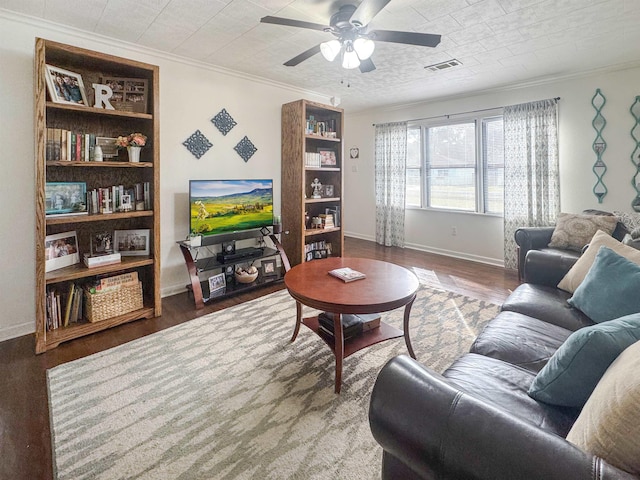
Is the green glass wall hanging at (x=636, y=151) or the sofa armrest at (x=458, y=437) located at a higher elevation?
the green glass wall hanging at (x=636, y=151)

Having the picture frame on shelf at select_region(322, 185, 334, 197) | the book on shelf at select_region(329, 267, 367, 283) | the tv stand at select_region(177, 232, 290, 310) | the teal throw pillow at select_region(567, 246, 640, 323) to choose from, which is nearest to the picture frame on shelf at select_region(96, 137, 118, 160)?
the tv stand at select_region(177, 232, 290, 310)

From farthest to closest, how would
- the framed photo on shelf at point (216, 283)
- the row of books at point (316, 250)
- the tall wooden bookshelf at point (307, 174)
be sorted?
the row of books at point (316, 250), the tall wooden bookshelf at point (307, 174), the framed photo on shelf at point (216, 283)

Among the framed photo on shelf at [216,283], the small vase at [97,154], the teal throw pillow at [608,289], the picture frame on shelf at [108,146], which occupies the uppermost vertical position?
the picture frame on shelf at [108,146]

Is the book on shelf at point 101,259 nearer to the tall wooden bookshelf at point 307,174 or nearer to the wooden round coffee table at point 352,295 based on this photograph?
the wooden round coffee table at point 352,295

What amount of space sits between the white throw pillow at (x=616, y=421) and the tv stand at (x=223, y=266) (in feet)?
9.61

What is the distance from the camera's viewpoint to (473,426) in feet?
2.65

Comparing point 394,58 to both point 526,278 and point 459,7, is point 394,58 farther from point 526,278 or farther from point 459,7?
point 526,278

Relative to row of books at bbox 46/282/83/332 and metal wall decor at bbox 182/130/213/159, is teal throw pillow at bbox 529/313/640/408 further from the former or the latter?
A: metal wall decor at bbox 182/130/213/159

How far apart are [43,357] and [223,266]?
5.05ft

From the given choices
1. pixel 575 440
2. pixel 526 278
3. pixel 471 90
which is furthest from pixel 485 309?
pixel 471 90

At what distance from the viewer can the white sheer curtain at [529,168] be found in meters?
4.11

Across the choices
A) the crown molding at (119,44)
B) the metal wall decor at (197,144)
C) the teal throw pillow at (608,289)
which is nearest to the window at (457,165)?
the crown molding at (119,44)

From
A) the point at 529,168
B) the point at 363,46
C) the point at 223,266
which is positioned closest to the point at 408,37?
the point at 363,46

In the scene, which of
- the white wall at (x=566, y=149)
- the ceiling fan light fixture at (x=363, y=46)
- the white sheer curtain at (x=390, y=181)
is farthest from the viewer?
the white sheer curtain at (x=390, y=181)
